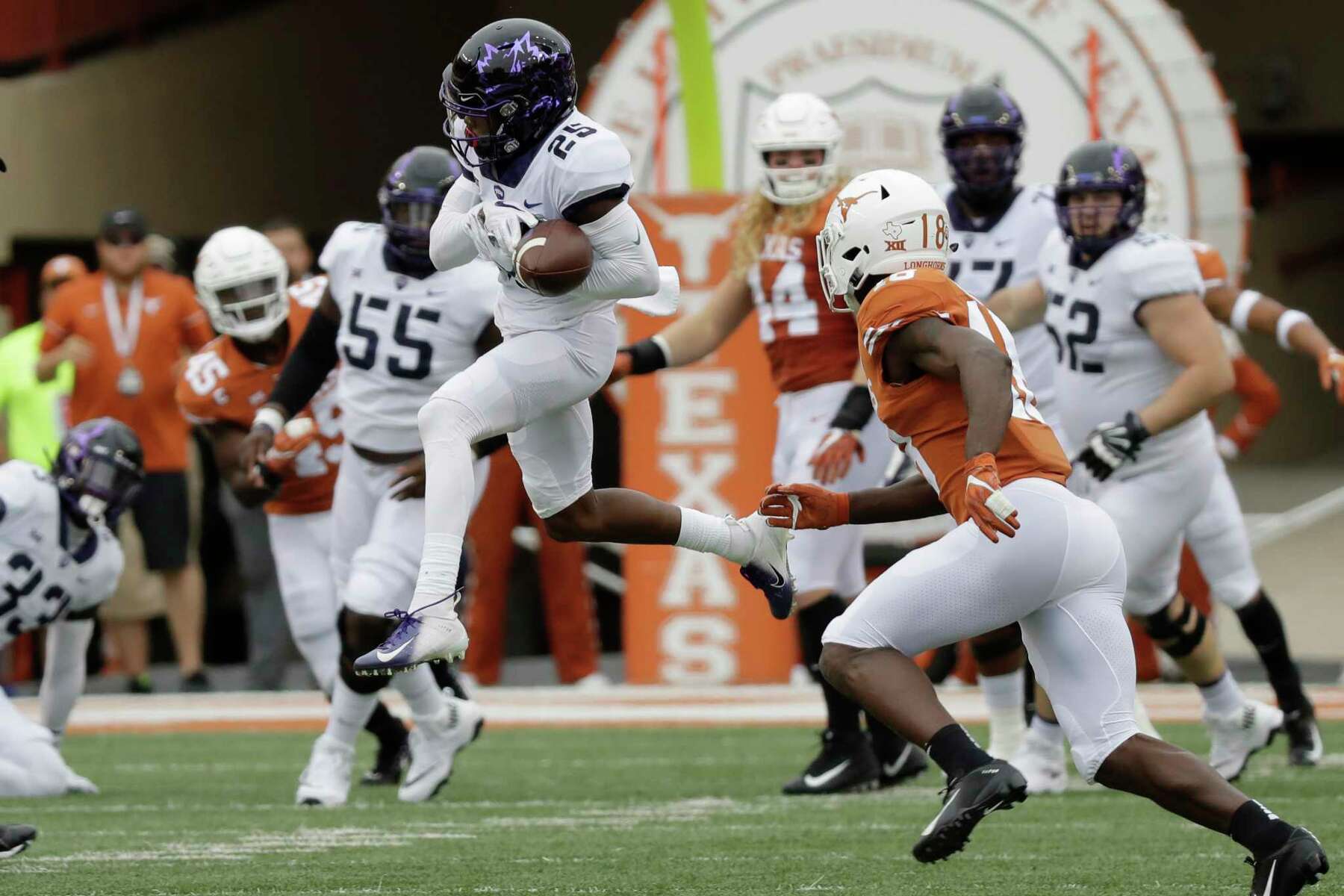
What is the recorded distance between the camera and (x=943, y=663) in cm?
891

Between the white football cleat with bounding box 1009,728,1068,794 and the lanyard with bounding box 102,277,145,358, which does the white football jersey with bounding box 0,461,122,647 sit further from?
the lanyard with bounding box 102,277,145,358

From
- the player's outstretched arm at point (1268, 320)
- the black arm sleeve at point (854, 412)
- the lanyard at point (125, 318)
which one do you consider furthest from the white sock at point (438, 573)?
the lanyard at point (125, 318)

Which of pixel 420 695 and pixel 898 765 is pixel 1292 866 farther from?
pixel 420 695

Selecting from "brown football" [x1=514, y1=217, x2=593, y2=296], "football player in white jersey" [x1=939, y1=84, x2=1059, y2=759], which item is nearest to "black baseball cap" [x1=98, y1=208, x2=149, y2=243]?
"football player in white jersey" [x1=939, y1=84, x2=1059, y2=759]

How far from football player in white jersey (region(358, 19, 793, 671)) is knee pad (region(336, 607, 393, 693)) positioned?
101 centimetres

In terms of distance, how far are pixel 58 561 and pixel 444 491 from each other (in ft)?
6.36

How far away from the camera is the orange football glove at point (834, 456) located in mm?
6078

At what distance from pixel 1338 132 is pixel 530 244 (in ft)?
35.5

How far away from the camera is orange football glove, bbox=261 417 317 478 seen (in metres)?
6.11

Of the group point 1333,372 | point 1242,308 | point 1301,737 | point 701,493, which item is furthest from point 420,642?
point 701,493

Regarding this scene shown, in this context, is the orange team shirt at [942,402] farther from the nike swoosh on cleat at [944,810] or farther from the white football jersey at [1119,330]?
the white football jersey at [1119,330]

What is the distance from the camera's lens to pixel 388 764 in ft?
22.2

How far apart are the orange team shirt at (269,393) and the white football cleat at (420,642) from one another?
2.22 m

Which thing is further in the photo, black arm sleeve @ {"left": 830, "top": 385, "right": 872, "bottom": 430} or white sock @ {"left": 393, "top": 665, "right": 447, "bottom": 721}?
white sock @ {"left": 393, "top": 665, "right": 447, "bottom": 721}
